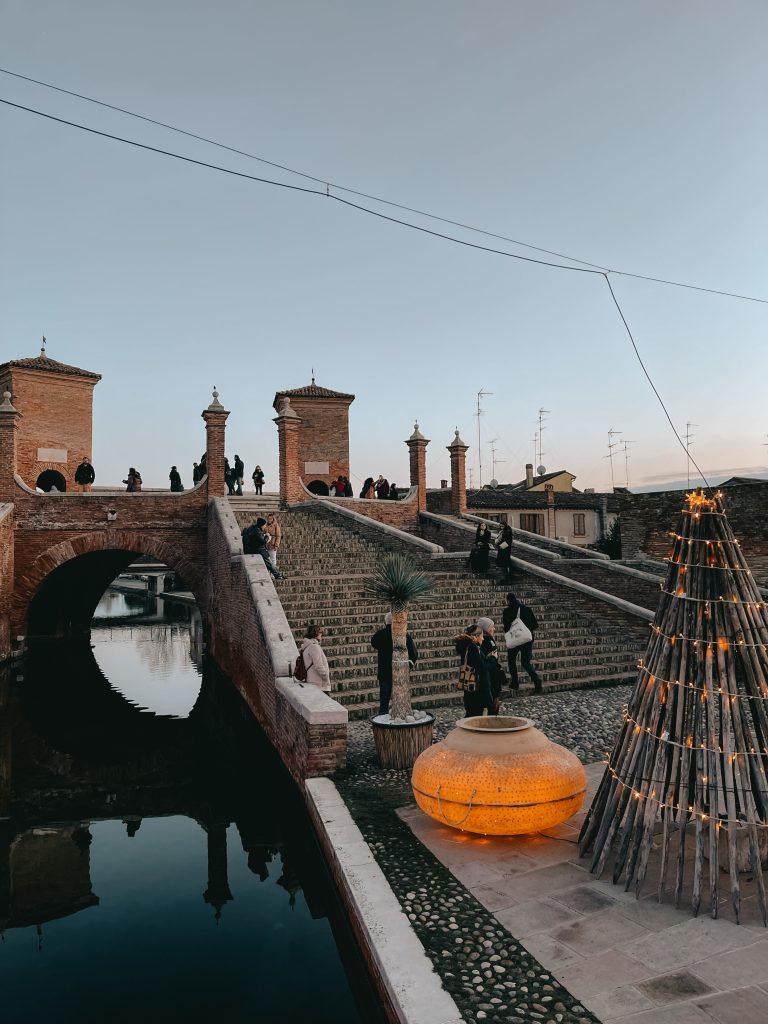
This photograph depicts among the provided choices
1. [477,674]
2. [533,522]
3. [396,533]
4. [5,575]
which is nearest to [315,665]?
[477,674]

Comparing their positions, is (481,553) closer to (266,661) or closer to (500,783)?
(266,661)

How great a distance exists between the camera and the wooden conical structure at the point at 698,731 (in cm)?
403

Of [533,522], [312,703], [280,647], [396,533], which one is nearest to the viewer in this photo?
[312,703]

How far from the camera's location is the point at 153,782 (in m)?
9.09

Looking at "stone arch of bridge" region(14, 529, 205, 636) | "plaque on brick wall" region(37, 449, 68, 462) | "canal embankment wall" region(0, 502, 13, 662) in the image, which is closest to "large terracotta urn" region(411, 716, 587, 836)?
"stone arch of bridge" region(14, 529, 205, 636)

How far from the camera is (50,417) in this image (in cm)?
2856

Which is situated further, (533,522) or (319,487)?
(533,522)

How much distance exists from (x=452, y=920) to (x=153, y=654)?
20944mm

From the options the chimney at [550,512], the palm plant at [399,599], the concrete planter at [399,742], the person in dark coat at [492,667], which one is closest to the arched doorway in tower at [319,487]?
the chimney at [550,512]

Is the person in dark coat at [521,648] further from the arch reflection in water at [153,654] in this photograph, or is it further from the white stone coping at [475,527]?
the arch reflection in water at [153,654]

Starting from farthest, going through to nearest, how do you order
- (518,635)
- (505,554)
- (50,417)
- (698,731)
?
1. (50,417)
2. (505,554)
3. (518,635)
4. (698,731)

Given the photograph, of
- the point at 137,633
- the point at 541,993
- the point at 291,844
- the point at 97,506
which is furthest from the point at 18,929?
the point at 137,633

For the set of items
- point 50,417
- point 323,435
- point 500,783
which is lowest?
point 500,783

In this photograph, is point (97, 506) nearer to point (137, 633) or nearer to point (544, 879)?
point (137, 633)
